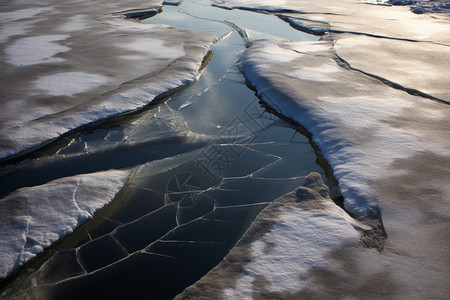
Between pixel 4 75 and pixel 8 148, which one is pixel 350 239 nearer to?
pixel 8 148

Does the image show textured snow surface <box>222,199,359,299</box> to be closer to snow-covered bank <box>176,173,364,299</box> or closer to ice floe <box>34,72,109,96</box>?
snow-covered bank <box>176,173,364,299</box>

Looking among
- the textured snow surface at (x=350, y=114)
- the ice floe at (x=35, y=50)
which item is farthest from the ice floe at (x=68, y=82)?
the textured snow surface at (x=350, y=114)

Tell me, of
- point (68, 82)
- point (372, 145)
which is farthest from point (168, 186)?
point (68, 82)

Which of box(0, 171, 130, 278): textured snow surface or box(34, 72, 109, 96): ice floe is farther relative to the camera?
box(34, 72, 109, 96): ice floe

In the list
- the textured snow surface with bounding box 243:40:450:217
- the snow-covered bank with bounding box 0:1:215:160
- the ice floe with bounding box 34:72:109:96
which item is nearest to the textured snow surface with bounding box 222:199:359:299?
the textured snow surface with bounding box 243:40:450:217

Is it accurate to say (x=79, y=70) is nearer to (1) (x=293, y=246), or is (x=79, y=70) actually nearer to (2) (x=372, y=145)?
(2) (x=372, y=145)

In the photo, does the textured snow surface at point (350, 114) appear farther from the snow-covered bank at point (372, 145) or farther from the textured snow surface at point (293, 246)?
the textured snow surface at point (293, 246)
